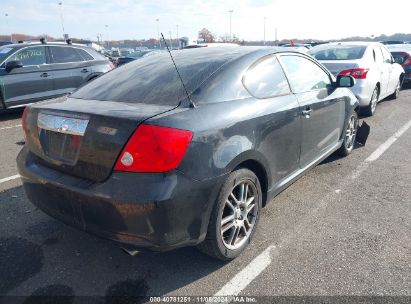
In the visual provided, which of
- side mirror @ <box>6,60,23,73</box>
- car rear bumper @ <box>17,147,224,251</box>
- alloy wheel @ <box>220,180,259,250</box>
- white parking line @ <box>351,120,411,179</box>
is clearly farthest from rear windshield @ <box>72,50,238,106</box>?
side mirror @ <box>6,60,23,73</box>

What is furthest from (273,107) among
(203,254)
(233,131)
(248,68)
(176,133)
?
(203,254)

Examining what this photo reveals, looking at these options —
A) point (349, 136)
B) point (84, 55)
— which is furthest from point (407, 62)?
point (84, 55)

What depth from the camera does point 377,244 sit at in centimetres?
295

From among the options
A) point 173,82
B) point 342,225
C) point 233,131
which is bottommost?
point 342,225

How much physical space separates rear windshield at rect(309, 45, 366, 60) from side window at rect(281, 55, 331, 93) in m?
3.52

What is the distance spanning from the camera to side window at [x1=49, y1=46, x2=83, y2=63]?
8.44 meters

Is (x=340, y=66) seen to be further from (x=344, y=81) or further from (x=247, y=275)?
(x=247, y=275)

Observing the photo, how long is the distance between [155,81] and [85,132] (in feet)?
2.65

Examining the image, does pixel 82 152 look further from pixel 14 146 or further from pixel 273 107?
pixel 14 146

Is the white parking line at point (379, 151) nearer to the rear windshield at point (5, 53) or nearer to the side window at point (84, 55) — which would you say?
the side window at point (84, 55)

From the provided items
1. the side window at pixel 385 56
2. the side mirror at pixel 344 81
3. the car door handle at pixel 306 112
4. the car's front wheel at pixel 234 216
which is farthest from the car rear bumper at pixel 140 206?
the side window at pixel 385 56

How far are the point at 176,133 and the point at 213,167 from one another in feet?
1.21

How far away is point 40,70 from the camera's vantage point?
8125mm

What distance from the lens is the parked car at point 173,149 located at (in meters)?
2.12
